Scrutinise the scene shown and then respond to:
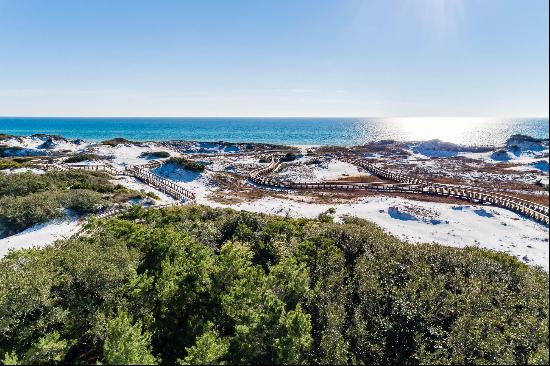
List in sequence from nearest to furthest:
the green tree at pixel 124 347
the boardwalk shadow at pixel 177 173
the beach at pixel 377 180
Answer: the green tree at pixel 124 347
the beach at pixel 377 180
the boardwalk shadow at pixel 177 173

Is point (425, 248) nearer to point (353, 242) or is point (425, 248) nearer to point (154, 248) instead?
point (353, 242)

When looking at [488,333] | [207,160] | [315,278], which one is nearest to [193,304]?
[315,278]

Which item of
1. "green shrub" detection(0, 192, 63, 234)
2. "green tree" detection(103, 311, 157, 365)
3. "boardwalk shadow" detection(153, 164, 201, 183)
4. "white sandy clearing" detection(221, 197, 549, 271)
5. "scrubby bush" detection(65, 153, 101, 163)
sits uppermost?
"scrubby bush" detection(65, 153, 101, 163)

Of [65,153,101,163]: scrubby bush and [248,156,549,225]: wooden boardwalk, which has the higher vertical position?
[65,153,101,163]: scrubby bush

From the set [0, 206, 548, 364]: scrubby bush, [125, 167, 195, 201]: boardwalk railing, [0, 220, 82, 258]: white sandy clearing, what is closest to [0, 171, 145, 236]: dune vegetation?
[0, 220, 82, 258]: white sandy clearing

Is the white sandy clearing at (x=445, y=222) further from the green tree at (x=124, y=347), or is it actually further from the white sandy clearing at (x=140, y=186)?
the green tree at (x=124, y=347)

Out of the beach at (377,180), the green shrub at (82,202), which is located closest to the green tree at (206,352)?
the beach at (377,180)

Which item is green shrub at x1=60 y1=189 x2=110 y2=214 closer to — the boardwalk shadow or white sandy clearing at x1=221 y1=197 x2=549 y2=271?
white sandy clearing at x1=221 y1=197 x2=549 y2=271
